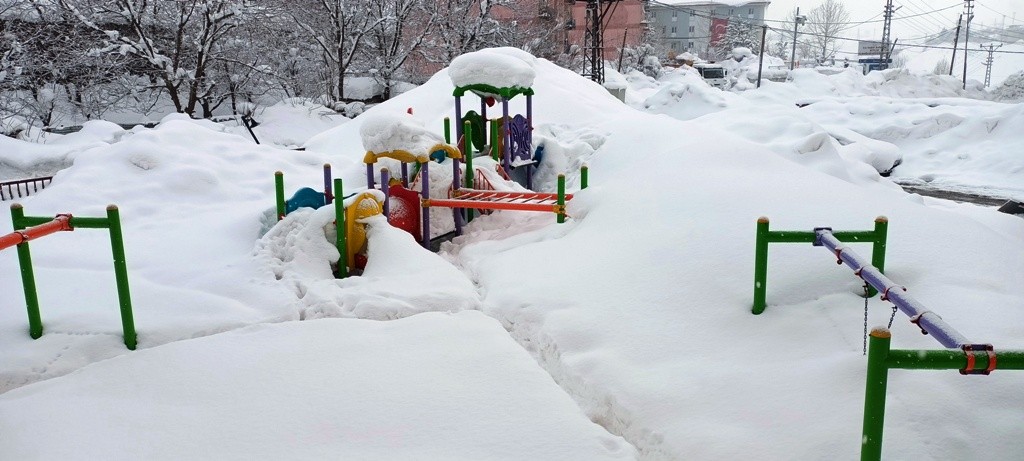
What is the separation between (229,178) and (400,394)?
5.79m

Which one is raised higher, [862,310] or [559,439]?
[862,310]

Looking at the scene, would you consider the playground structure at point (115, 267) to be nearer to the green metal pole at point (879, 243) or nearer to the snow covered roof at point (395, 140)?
the snow covered roof at point (395, 140)

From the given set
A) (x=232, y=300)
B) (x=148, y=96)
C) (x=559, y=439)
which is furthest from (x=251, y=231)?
(x=148, y=96)

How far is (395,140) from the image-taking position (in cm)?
718

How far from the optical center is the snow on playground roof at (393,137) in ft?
23.6

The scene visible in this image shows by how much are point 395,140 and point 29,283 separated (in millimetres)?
3626

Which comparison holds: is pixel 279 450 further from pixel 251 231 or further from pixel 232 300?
pixel 251 231

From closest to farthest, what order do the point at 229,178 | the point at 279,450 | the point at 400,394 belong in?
the point at 279,450, the point at 400,394, the point at 229,178

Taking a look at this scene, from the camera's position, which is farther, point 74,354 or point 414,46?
point 414,46

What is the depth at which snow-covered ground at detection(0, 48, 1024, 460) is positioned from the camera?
3.33 metres

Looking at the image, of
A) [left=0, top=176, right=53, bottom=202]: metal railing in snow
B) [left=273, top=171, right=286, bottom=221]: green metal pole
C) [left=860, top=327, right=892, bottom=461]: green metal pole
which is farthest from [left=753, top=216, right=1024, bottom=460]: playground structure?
[left=0, top=176, right=53, bottom=202]: metal railing in snow

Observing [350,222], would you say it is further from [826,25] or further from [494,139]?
[826,25]

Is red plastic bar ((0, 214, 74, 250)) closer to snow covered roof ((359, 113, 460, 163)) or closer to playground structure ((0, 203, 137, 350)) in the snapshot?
playground structure ((0, 203, 137, 350))

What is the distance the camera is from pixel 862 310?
411 centimetres
